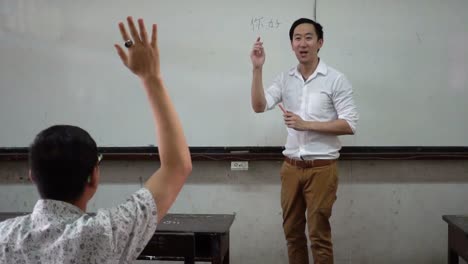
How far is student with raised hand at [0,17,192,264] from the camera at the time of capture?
85 centimetres

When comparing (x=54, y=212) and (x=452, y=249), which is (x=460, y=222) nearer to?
(x=452, y=249)

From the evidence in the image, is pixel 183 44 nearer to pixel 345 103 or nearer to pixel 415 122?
pixel 345 103

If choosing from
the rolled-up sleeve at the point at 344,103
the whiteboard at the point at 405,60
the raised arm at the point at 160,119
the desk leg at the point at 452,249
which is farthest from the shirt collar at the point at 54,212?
the whiteboard at the point at 405,60

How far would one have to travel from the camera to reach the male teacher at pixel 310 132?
2.57m

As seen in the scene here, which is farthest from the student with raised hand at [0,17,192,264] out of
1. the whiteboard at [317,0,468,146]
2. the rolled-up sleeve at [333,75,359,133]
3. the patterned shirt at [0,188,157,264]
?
the whiteboard at [317,0,468,146]

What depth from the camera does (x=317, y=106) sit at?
264 cm

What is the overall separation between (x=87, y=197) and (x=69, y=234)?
0.33 ft

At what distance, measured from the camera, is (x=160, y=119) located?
934mm

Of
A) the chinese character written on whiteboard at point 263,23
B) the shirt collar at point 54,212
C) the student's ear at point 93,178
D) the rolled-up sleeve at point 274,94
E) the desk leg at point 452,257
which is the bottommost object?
the desk leg at point 452,257

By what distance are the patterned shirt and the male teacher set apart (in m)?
1.76

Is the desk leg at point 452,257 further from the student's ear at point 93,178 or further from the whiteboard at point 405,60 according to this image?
the student's ear at point 93,178

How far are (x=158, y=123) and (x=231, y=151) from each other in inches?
88.0

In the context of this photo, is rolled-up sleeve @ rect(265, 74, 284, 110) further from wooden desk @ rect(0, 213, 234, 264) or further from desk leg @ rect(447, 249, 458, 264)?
desk leg @ rect(447, 249, 458, 264)

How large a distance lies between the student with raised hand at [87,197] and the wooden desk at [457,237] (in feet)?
5.35
